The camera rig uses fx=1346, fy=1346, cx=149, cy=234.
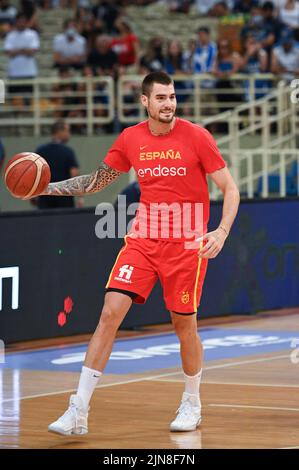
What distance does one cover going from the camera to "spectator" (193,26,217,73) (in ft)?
78.5

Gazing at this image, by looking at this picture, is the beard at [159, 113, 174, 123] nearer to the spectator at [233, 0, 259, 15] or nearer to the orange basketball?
the orange basketball

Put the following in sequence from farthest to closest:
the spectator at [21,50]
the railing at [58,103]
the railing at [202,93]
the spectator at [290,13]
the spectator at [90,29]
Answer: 1. the spectator at [90,29]
2. the spectator at [21,50]
3. the spectator at [290,13]
4. the railing at [58,103]
5. the railing at [202,93]

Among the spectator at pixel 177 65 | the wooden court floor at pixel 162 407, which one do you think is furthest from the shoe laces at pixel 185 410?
the spectator at pixel 177 65

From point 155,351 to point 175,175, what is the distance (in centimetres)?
511

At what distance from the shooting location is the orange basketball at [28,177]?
988 cm

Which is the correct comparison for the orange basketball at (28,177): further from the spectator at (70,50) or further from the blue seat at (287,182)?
the spectator at (70,50)

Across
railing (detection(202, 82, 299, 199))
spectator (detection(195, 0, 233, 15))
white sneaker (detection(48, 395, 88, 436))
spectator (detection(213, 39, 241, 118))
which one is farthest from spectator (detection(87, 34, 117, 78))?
white sneaker (detection(48, 395, 88, 436))

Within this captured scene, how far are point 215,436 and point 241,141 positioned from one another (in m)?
14.5

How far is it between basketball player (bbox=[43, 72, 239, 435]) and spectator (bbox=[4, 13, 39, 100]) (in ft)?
51.7

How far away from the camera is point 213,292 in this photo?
16875mm

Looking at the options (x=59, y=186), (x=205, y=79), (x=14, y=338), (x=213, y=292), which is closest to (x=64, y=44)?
(x=205, y=79)

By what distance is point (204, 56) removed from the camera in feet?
78.9

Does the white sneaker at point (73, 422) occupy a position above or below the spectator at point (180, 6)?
below

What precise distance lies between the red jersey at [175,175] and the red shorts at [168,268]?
9cm
